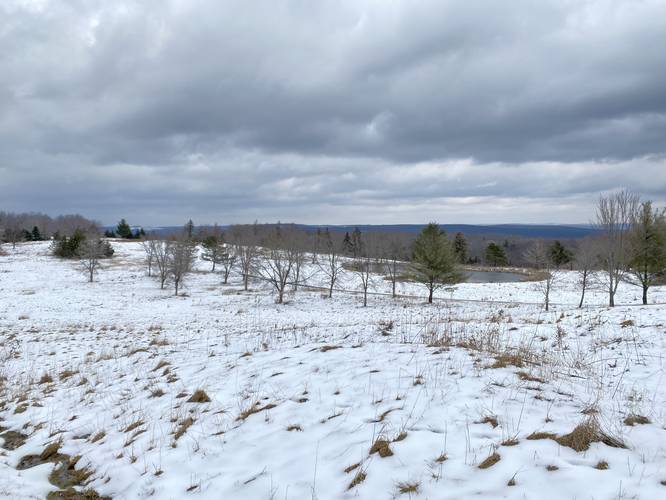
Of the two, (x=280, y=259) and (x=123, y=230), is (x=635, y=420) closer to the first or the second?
(x=280, y=259)

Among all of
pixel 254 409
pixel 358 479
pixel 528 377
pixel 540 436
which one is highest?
pixel 528 377

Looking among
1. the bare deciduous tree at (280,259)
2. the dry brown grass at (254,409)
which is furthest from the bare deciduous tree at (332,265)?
the dry brown grass at (254,409)

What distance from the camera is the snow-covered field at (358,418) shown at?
3635 mm

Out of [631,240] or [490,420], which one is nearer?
[490,420]

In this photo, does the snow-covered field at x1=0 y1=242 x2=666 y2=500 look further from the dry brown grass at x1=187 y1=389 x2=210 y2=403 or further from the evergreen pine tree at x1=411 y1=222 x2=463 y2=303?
the evergreen pine tree at x1=411 y1=222 x2=463 y2=303

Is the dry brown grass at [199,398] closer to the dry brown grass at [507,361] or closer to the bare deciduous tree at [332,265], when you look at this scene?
the dry brown grass at [507,361]

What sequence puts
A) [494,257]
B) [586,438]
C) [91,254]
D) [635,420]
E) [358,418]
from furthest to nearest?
1. [494,257]
2. [91,254]
3. [358,418]
4. [635,420]
5. [586,438]

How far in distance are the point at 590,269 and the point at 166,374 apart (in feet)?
115

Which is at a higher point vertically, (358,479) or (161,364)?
(358,479)

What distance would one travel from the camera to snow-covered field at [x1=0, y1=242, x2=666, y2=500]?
143 inches

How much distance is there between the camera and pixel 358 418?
16.1 ft

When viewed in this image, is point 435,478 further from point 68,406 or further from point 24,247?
point 24,247

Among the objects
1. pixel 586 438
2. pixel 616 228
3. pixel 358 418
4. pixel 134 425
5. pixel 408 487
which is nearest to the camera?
pixel 408 487

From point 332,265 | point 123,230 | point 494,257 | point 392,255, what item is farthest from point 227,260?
point 123,230
